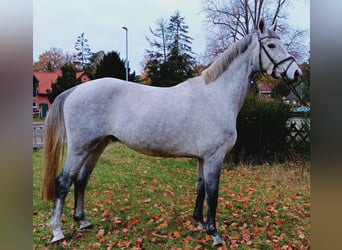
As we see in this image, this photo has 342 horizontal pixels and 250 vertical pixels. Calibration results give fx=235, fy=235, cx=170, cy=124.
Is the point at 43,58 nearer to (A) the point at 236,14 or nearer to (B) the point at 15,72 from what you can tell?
(B) the point at 15,72

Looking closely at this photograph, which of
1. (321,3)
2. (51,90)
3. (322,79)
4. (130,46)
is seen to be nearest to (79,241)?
(51,90)

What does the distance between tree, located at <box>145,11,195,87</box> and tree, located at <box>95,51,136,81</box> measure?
0.27m

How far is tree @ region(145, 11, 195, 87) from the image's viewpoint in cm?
263

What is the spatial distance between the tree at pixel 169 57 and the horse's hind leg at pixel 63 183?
1173mm

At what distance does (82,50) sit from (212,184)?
1.91 meters

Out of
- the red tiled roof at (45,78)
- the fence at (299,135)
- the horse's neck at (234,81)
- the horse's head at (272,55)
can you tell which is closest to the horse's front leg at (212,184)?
the horse's neck at (234,81)

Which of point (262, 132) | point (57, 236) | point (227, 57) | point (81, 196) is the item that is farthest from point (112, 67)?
point (262, 132)

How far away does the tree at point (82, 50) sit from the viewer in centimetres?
249

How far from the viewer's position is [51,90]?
2438 mm

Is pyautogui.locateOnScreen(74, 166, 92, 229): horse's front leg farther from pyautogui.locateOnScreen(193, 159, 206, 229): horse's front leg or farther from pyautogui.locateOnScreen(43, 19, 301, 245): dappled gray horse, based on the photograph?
pyautogui.locateOnScreen(193, 159, 206, 229): horse's front leg

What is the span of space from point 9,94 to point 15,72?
0.11 m

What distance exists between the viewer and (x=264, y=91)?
114 inches

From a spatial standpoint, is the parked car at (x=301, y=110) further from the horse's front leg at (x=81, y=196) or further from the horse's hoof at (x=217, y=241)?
the horse's front leg at (x=81, y=196)

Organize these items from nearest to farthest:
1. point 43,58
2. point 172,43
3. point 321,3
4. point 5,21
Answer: point 321,3
point 5,21
point 43,58
point 172,43
